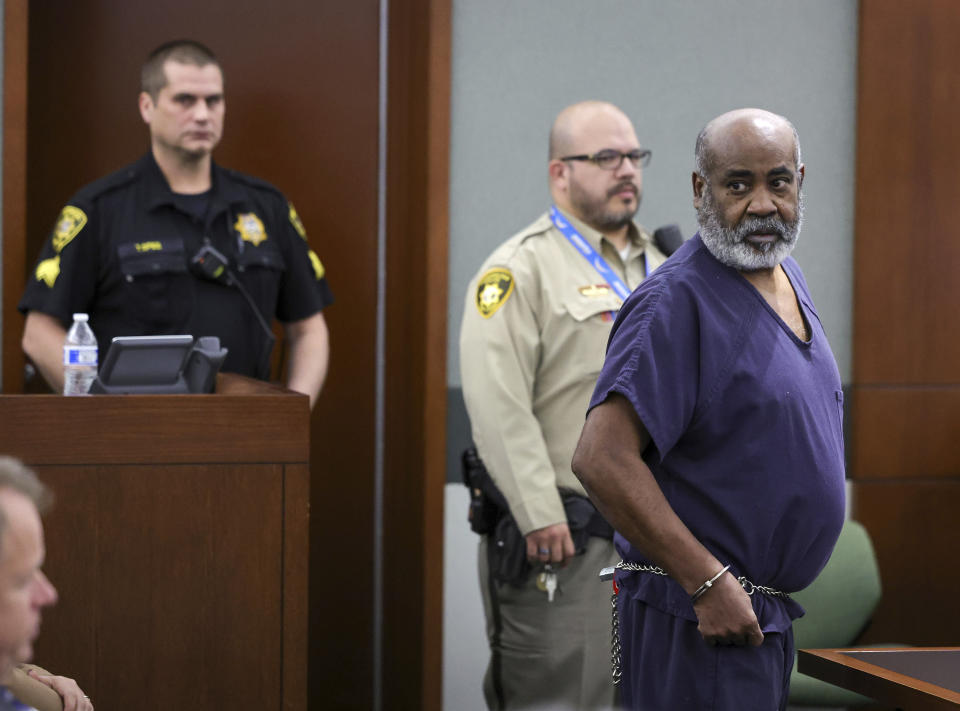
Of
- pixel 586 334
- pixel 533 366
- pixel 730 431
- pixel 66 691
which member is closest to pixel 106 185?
pixel 533 366

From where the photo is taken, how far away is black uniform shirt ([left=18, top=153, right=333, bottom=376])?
3.72 meters

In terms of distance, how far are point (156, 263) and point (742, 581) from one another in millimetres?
2180

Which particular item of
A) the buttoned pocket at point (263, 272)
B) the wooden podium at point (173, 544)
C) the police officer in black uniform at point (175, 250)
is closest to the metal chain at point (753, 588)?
the wooden podium at point (173, 544)

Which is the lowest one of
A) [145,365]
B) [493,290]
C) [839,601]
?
[839,601]

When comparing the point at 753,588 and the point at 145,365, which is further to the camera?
the point at 145,365

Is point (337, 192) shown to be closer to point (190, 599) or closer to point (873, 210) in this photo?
point (873, 210)

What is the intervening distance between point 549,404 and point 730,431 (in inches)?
54.3

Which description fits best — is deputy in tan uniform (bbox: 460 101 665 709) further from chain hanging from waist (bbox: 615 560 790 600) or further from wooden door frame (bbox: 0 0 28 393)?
wooden door frame (bbox: 0 0 28 393)

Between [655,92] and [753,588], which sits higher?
[655,92]

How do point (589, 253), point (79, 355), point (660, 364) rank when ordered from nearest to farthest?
point (660, 364) → point (79, 355) → point (589, 253)

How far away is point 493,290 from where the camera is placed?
11.8ft

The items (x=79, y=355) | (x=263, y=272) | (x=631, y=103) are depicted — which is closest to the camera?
(x=79, y=355)

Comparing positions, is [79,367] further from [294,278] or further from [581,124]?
[581,124]

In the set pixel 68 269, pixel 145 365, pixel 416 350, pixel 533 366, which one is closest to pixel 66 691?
pixel 145 365
